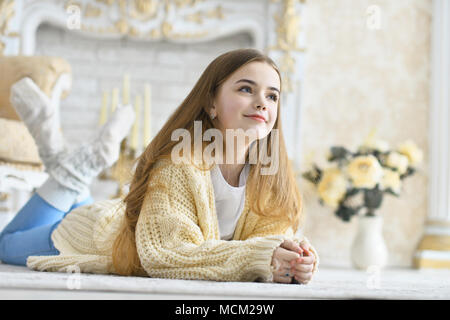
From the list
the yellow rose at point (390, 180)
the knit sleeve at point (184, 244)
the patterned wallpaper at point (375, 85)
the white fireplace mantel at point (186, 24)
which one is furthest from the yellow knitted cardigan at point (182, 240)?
the patterned wallpaper at point (375, 85)

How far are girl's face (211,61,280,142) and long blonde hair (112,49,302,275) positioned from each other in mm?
21

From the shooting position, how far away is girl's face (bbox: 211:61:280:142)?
1.01 metres

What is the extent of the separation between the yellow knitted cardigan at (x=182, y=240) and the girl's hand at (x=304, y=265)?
0.03 meters

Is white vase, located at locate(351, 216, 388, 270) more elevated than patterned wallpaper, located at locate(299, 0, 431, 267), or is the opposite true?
patterned wallpaper, located at locate(299, 0, 431, 267)

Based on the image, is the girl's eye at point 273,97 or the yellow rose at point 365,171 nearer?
the girl's eye at point 273,97

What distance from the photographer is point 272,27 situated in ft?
9.09

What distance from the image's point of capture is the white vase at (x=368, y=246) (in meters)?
2.36

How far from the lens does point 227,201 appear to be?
110 cm

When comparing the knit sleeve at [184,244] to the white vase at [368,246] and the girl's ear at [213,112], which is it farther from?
the white vase at [368,246]

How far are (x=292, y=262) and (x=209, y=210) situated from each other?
20 centimetres

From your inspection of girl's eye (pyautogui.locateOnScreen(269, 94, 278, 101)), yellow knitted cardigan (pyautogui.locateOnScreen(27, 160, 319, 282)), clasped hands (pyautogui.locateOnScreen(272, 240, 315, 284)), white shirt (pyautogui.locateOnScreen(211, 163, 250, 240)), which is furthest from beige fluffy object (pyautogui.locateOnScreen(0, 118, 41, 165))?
clasped hands (pyautogui.locateOnScreen(272, 240, 315, 284))

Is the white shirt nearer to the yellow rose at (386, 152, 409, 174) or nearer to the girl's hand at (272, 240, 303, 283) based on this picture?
the girl's hand at (272, 240, 303, 283)
